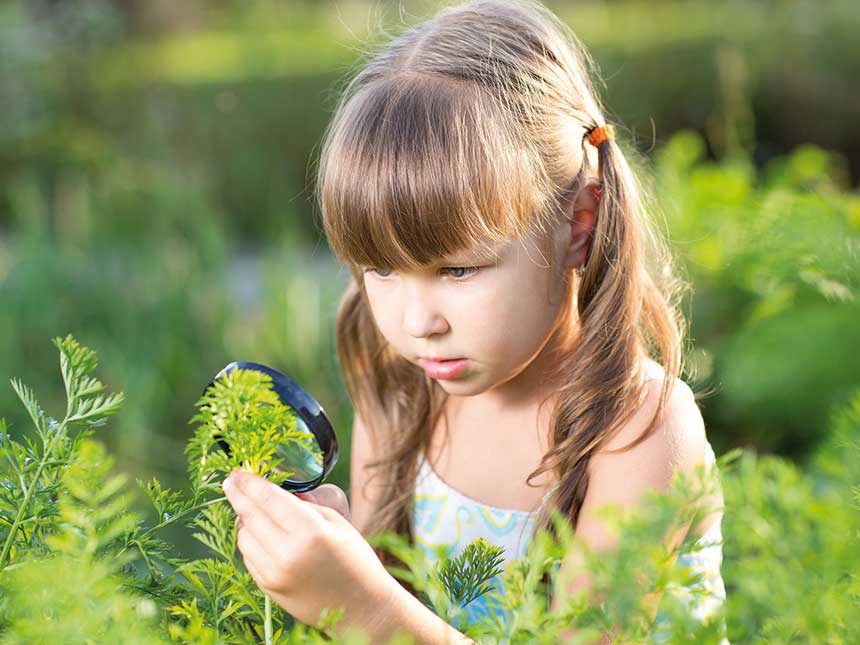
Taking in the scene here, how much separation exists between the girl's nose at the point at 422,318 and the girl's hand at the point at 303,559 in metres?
0.37

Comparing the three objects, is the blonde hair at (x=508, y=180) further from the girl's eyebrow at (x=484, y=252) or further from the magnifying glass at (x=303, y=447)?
the magnifying glass at (x=303, y=447)

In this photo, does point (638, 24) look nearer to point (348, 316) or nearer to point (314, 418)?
point (348, 316)

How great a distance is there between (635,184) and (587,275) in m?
0.20

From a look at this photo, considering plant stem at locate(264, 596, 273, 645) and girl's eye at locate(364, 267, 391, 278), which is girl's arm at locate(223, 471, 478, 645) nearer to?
plant stem at locate(264, 596, 273, 645)

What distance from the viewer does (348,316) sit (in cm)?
173

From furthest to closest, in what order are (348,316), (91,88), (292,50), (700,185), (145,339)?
(292,50)
(91,88)
(700,185)
(145,339)
(348,316)

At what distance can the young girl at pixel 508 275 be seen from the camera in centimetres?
124

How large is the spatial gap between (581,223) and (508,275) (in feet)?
0.73

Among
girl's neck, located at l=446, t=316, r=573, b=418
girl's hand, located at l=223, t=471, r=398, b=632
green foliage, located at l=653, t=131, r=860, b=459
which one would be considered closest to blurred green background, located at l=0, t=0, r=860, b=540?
green foliage, located at l=653, t=131, r=860, b=459

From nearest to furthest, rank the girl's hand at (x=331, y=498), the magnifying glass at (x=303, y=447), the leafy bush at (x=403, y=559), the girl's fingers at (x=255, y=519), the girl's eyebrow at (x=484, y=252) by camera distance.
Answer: the leafy bush at (x=403, y=559)
the girl's fingers at (x=255, y=519)
the magnifying glass at (x=303, y=447)
the girl's hand at (x=331, y=498)
the girl's eyebrow at (x=484, y=252)

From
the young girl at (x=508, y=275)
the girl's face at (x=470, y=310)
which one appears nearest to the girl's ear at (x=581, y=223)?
the young girl at (x=508, y=275)

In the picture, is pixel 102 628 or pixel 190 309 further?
pixel 190 309

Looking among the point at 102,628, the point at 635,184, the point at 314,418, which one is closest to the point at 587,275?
the point at 635,184

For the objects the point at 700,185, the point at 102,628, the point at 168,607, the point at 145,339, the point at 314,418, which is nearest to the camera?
the point at 102,628
